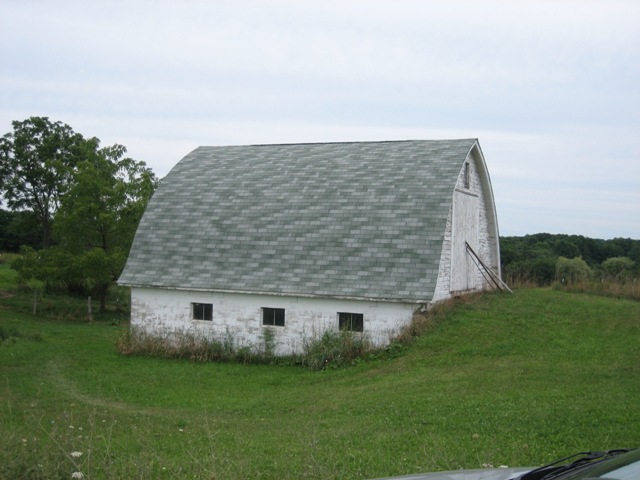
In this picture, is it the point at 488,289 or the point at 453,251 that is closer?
the point at 453,251

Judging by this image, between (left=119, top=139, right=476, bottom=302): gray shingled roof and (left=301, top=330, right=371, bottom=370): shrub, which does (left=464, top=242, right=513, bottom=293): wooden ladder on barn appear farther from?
(left=301, top=330, right=371, bottom=370): shrub

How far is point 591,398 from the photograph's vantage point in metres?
11.8

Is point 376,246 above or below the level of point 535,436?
above

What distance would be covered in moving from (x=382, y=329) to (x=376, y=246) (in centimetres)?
254

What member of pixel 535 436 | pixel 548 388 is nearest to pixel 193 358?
pixel 548 388

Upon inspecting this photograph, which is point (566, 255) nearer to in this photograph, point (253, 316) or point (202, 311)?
point (253, 316)

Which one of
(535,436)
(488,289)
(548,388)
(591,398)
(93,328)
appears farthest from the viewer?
(93,328)


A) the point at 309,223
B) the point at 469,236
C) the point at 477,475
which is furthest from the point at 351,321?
the point at 477,475

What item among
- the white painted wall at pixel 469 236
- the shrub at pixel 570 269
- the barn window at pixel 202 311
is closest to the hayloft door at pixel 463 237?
the white painted wall at pixel 469 236

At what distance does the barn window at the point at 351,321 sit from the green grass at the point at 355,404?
1964 mm

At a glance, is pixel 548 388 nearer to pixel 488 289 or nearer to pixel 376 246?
pixel 376 246

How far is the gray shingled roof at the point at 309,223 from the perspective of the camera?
20.5m

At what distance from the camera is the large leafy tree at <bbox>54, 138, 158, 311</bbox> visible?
33312 millimetres

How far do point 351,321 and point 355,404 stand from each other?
6.87 meters
